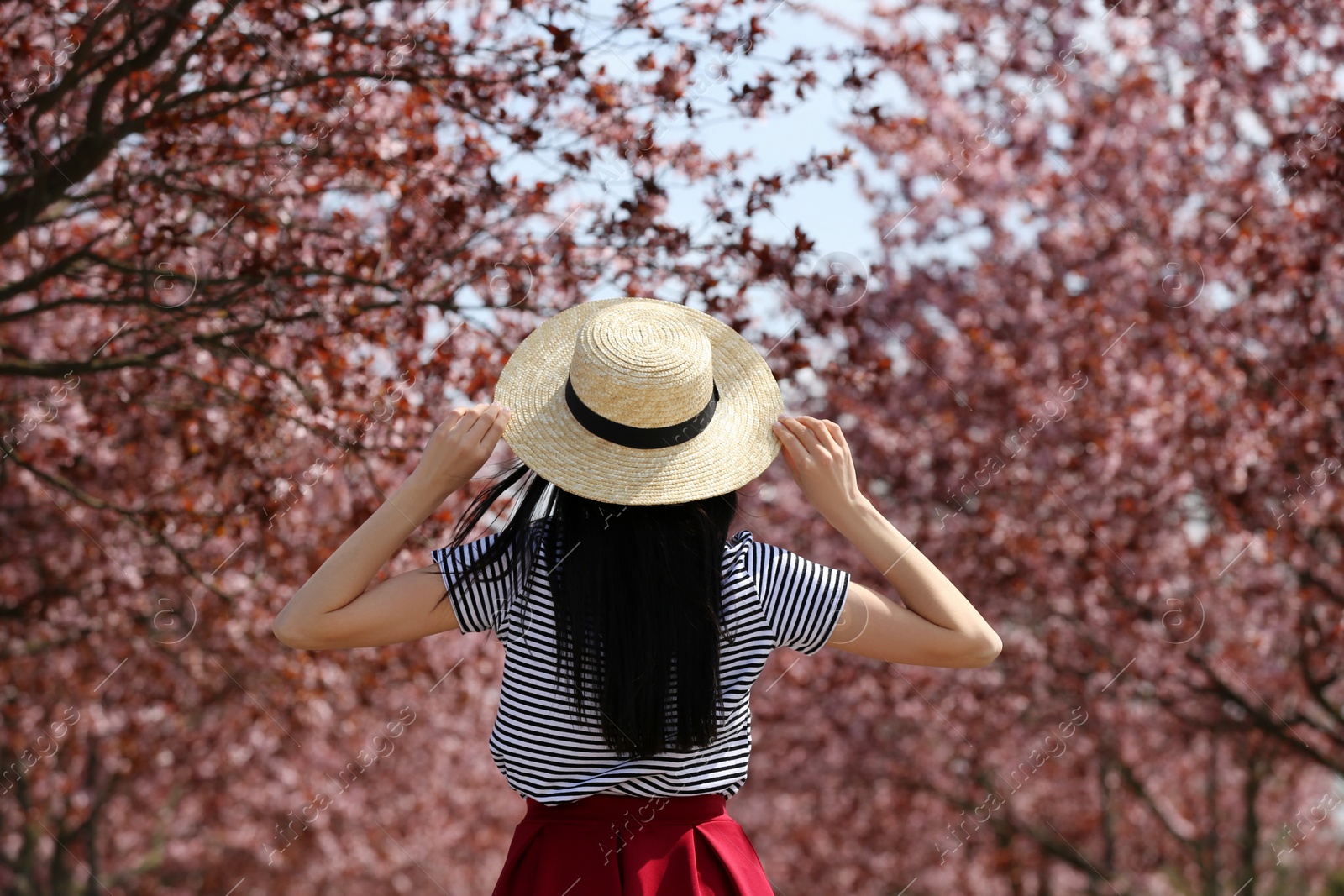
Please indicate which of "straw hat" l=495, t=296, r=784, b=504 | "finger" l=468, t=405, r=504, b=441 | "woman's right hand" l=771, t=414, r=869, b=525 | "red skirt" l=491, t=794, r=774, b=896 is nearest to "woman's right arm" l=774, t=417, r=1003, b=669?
"woman's right hand" l=771, t=414, r=869, b=525

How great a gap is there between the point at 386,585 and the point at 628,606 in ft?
1.34

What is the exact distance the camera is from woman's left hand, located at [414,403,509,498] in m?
2.06

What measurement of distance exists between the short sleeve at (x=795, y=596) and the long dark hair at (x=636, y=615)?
0.08 meters

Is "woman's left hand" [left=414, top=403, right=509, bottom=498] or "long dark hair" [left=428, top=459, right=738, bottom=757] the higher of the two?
"woman's left hand" [left=414, top=403, right=509, bottom=498]

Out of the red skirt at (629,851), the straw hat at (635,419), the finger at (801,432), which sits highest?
the straw hat at (635,419)

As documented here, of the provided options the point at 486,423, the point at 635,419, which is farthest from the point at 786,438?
the point at 486,423

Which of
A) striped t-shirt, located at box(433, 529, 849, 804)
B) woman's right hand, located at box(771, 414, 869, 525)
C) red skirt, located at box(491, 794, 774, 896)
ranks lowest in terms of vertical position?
red skirt, located at box(491, 794, 774, 896)

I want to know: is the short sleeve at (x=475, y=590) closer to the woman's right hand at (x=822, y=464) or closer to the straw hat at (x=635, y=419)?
the straw hat at (x=635, y=419)

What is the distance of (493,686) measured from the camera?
9781 millimetres

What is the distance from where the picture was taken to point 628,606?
203 cm

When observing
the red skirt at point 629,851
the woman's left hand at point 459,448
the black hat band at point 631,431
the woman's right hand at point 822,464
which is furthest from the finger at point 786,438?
the red skirt at point 629,851

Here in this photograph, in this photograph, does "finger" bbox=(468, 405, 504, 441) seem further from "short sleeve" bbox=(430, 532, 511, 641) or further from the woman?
"short sleeve" bbox=(430, 532, 511, 641)

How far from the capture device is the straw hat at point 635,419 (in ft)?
6.79

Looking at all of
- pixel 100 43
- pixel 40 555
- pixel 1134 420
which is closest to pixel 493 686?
pixel 40 555
